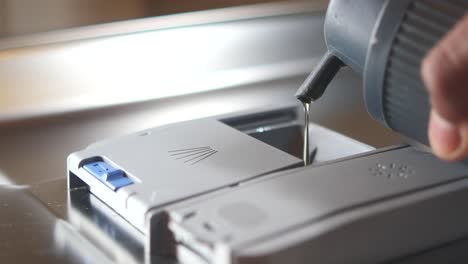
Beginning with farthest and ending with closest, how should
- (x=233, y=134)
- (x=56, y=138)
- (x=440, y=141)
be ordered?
(x=56, y=138) < (x=233, y=134) < (x=440, y=141)

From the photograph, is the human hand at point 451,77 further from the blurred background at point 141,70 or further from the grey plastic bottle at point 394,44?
the blurred background at point 141,70

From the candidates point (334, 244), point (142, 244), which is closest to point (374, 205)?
point (334, 244)

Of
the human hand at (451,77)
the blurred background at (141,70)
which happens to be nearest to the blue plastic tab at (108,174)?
the blurred background at (141,70)

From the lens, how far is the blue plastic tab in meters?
0.58

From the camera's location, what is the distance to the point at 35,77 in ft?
2.58

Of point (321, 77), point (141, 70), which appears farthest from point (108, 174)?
point (141, 70)

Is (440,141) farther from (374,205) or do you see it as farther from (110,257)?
(110,257)

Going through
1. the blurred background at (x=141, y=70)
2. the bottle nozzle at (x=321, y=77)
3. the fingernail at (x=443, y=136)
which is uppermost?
the fingernail at (x=443, y=136)

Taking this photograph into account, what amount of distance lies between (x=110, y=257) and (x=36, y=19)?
31 centimetres

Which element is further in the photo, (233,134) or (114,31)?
(114,31)

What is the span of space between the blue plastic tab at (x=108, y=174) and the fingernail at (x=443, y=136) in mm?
197

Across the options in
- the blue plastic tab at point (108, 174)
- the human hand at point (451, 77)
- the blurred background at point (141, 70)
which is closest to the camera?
the human hand at point (451, 77)

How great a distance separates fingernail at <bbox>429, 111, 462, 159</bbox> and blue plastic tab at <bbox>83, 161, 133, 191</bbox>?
0.20 m

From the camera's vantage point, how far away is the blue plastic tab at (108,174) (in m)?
0.58
